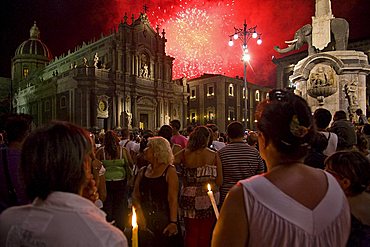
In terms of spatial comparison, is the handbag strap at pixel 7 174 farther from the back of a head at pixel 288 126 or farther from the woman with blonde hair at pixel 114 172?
the woman with blonde hair at pixel 114 172

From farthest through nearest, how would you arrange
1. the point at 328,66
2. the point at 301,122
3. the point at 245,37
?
1. the point at 245,37
2. the point at 328,66
3. the point at 301,122

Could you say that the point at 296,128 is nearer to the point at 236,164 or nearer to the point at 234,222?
the point at 234,222

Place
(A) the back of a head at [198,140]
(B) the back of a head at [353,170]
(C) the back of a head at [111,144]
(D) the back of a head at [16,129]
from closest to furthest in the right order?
(B) the back of a head at [353,170], (D) the back of a head at [16,129], (A) the back of a head at [198,140], (C) the back of a head at [111,144]

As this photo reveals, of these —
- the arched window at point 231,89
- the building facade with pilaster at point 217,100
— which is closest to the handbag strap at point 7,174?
the building facade with pilaster at point 217,100

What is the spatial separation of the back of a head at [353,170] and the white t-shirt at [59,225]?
75.8 inches

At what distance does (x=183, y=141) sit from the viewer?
852cm

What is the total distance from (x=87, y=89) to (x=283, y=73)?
26.7m

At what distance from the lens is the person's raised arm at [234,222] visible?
1.70m

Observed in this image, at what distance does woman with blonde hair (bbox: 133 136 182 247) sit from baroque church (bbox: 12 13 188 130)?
39673mm

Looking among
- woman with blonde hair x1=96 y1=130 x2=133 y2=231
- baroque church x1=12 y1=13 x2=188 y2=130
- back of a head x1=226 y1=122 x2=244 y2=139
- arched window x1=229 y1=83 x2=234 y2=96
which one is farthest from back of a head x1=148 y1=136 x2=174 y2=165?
arched window x1=229 y1=83 x2=234 y2=96

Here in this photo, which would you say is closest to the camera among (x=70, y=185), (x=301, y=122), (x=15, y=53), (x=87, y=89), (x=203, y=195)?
(x=70, y=185)

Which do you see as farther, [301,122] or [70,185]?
[301,122]

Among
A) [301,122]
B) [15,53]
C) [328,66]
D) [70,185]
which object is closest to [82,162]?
[70,185]

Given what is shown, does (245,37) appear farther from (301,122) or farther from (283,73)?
(283,73)
